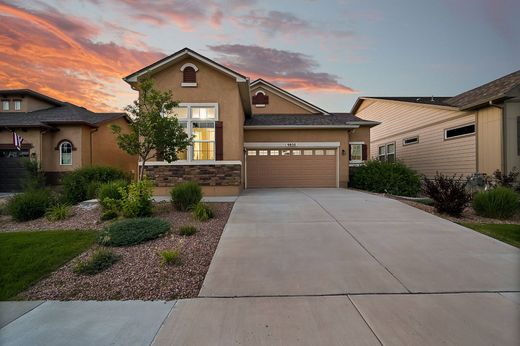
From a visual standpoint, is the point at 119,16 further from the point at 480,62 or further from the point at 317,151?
the point at 480,62

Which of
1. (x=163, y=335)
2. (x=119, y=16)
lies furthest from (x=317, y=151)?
(x=163, y=335)

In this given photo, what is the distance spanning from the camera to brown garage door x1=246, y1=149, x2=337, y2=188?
13.9 m

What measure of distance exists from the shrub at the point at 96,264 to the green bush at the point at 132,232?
76 centimetres

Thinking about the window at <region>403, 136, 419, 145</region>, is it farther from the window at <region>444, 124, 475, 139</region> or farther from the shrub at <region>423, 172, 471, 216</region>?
the shrub at <region>423, 172, 471, 216</region>

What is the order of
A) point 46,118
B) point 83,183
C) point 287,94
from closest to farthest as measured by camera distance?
point 83,183 < point 46,118 < point 287,94

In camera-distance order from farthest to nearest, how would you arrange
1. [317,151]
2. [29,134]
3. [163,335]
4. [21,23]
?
[29,134], [317,151], [21,23], [163,335]

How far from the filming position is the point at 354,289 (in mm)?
3395

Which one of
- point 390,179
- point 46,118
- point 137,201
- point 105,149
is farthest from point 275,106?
point 46,118

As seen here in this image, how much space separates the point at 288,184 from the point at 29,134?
16231 millimetres

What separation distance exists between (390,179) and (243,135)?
795 centimetres

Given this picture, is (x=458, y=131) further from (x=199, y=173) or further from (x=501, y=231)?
(x=199, y=173)

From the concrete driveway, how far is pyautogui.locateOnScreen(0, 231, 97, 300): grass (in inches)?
104

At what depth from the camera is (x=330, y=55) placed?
13.4 metres

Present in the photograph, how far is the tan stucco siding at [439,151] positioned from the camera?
12.2 metres
